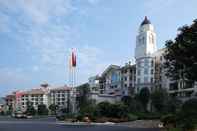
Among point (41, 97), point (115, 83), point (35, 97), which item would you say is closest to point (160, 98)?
point (115, 83)

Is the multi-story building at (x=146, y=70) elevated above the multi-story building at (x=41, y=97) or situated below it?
above

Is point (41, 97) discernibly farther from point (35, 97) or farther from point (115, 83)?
point (115, 83)

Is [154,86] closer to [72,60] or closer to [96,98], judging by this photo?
[96,98]

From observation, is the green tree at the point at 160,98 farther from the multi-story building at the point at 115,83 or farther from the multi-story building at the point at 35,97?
the multi-story building at the point at 35,97

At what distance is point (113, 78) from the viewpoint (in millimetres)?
92188

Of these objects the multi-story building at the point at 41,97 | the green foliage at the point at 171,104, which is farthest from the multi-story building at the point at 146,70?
the multi-story building at the point at 41,97

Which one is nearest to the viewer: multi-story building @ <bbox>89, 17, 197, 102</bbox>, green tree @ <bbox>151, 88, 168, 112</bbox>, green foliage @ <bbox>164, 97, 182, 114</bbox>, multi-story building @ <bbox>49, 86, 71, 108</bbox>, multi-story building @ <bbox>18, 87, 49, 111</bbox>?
green foliage @ <bbox>164, 97, 182, 114</bbox>

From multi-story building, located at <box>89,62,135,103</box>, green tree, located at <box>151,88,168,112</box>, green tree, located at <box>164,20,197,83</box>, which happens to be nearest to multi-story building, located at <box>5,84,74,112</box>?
multi-story building, located at <box>89,62,135,103</box>

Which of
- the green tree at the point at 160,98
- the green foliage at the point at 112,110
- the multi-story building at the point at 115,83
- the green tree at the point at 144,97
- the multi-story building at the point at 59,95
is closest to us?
the green foliage at the point at 112,110

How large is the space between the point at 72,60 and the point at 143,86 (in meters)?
17.7

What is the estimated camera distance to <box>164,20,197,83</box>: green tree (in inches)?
1222

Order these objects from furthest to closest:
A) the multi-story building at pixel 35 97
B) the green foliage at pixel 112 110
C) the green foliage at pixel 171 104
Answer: the multi-story building at pixel 35 97 → the green foliage at pixel 171 104 → the green foliage at pixel 112 110

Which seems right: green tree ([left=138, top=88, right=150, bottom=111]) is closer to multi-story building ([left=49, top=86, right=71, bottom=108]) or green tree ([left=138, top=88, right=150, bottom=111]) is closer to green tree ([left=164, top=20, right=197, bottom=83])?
green tree ([left=164, top=20, right=197, bottom=83])

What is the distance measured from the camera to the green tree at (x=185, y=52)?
31047mm
